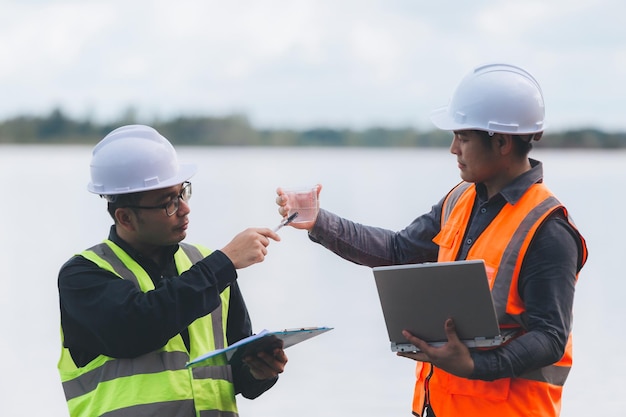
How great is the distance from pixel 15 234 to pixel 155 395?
15.4m

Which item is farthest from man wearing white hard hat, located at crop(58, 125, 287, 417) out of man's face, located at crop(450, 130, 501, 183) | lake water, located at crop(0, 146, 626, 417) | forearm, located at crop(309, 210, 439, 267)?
lake water, located at crop(0, 146, 626, 417)

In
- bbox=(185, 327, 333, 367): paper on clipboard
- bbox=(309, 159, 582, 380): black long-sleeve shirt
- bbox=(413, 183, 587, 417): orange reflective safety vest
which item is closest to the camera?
bbox=(185, 327, 333, 367): paper on clipboard

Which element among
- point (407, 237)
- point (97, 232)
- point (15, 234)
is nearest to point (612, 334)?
point (407, 237)

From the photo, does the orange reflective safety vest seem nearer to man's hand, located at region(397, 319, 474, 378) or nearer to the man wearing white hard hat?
man's hand, located at region(397, 319, 474, 378)

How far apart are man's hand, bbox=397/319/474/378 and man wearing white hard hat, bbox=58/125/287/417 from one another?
54 cm

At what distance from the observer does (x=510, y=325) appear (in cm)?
364

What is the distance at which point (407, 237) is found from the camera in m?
4.34

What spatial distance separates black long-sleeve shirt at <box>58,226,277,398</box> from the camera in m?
3.48

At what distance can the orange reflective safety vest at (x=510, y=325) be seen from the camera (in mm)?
3600

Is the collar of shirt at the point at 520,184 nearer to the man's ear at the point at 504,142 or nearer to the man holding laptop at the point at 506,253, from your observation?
the man holding laptop at the point at 506,253

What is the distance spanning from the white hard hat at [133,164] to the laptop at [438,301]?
85 cm

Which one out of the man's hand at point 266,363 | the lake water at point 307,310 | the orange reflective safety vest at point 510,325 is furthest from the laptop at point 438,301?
the lake water at point 307,310

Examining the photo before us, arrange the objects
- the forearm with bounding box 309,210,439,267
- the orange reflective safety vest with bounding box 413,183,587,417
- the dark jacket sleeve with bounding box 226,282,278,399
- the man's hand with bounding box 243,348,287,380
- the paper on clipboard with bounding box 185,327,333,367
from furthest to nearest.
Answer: the forearm with bounding box 309,210,439,267, the dark jacket sleeve with bounding box 226,282,278,399, the man's hand with bounding box 243,348,287,380, the orange reflective safety vest with bounding box 413,183,587,417, the paper on clipboard with bounding box 185,327,333,367

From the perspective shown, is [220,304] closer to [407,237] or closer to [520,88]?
[407,237]
